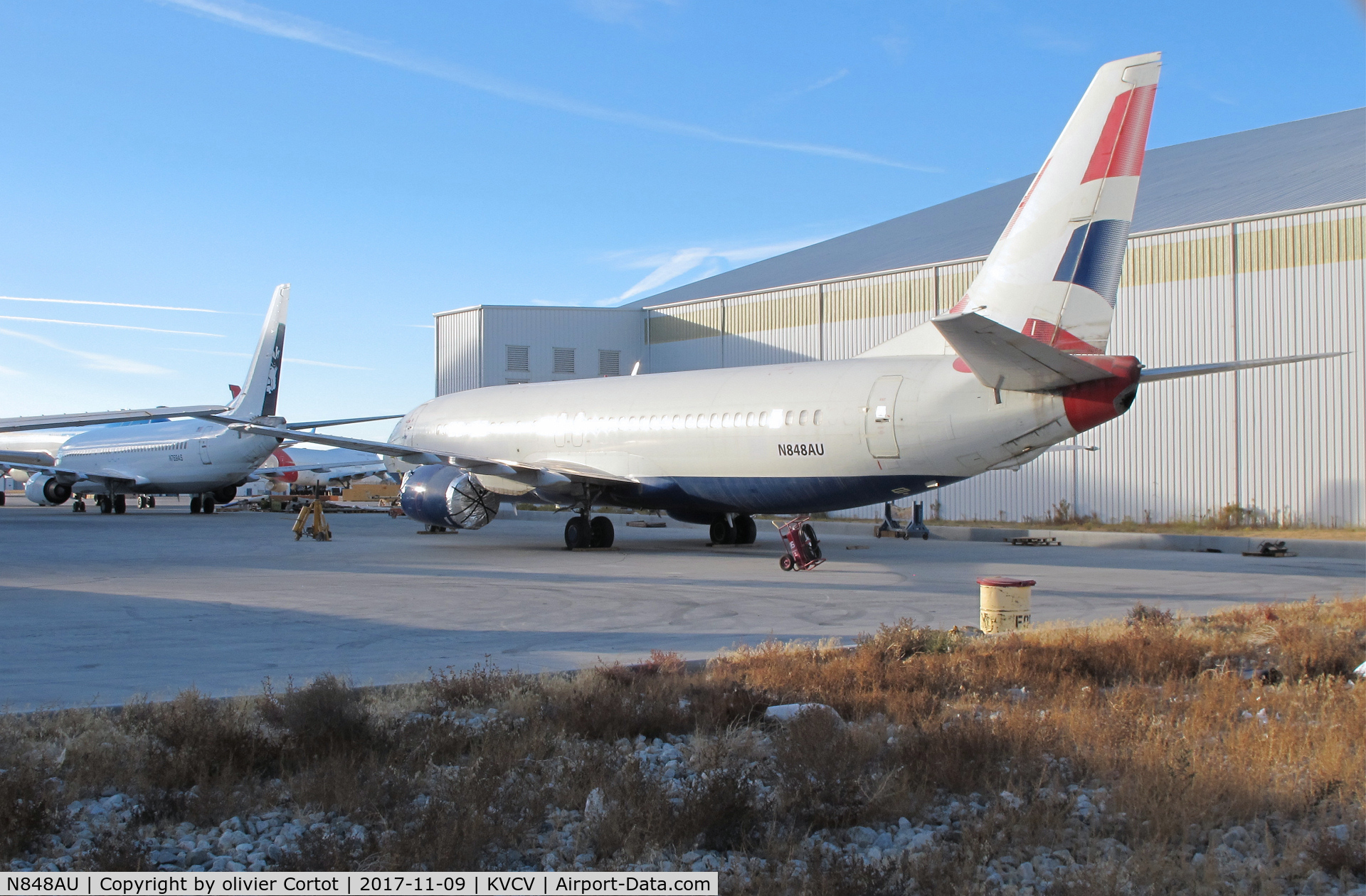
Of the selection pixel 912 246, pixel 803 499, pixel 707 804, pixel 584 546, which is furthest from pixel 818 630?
pixel 912 246

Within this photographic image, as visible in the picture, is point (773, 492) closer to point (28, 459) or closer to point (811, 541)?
point (811, 541)

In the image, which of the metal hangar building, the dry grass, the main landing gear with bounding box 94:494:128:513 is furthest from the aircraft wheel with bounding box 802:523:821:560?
the main landing gear with bounding box 94:494:128:513

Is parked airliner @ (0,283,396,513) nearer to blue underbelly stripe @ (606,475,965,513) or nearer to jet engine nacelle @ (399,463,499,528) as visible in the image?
jet engine nacelle @ (399,463,499,528)

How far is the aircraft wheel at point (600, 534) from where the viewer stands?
21.2m

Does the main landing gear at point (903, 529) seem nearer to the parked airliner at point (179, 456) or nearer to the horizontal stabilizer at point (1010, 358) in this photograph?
the horizontal stabilizer at point (1010, 358)

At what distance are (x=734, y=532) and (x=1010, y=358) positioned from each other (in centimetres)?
950

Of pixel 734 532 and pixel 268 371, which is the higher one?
pixel 268 371

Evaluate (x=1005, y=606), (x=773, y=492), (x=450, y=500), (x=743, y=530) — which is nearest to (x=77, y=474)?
(x=450, y=500)

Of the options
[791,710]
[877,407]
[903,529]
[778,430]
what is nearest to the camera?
[791,710]

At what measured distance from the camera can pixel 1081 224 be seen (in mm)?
14367

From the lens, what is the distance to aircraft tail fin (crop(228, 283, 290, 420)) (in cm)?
3972

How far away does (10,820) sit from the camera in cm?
414

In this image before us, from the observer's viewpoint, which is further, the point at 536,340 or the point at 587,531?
the point at 536,340

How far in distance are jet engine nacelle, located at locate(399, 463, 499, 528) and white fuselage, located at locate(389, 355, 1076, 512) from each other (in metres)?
2.29
